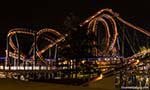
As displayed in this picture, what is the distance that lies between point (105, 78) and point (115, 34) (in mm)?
44883

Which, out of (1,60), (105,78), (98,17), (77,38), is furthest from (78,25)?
(1,60)

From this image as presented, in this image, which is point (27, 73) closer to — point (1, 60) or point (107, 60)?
point (107, 60)

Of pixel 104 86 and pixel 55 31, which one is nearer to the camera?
pixel 104 86

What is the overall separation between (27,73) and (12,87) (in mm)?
27362

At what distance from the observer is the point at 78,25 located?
3406cm

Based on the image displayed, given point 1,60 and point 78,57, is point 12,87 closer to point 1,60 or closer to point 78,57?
point 78,57

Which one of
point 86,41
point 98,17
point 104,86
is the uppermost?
point 98,17

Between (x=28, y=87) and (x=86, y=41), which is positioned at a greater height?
(x=86, y=41)

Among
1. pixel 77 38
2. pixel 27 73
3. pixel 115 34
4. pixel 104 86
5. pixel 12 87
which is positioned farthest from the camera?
pixel 115 34

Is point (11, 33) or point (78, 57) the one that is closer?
point (78, 57)

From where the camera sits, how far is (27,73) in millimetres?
38344

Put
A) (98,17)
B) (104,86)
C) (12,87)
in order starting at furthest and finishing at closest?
(98,17), (104,86), (12,87)

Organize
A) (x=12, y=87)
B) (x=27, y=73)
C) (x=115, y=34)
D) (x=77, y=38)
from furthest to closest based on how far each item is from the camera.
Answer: (x=115, y=34), (x=27, y=73), (x=77, y=38), (x=12, y=87)

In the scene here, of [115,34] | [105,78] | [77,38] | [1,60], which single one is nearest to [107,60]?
[115,34]
